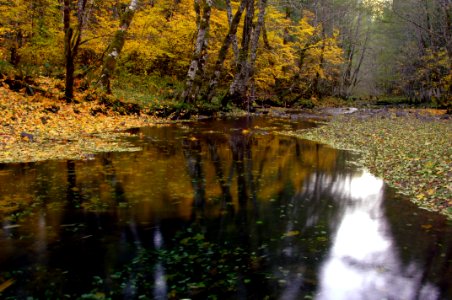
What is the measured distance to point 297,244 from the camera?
632cm

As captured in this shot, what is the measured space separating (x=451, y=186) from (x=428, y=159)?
3039mm

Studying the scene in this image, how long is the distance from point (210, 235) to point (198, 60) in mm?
19343

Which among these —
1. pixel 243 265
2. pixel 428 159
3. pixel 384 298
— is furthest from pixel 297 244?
pixel 428 159

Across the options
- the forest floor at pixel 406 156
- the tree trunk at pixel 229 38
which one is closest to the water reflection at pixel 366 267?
the forest floor at pixel 406 156

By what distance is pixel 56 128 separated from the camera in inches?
627

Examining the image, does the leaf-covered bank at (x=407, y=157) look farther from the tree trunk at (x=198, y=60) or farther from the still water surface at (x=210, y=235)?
the tree trunk at (x=198, y=60)

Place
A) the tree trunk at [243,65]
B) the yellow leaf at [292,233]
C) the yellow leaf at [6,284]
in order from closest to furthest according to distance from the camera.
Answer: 1. the yellow leaf at [6,284]
2. the yellow leaf at [292,233]
3. the tree trunk at [243,65]

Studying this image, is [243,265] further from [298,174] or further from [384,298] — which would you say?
[298,174]

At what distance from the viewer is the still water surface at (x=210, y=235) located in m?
4.97

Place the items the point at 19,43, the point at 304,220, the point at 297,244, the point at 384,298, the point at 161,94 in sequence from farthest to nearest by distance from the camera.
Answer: the point at 161,94
the point at 19,43
the point at 304,220
the point at 297,244
the point at 384,298

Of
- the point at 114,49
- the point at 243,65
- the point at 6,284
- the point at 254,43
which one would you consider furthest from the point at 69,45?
the point at 6,284

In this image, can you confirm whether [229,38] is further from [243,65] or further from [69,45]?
[69,45]

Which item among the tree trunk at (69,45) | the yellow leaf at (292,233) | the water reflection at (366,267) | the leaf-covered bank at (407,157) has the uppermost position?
the tree trunk at (69,45)

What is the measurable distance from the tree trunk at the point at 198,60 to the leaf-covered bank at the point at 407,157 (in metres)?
7.93
